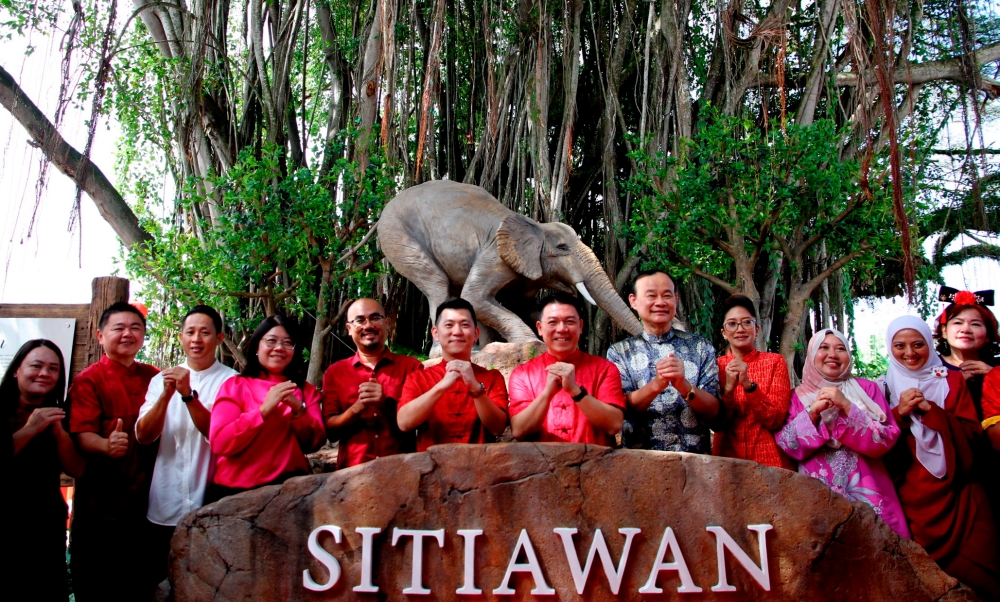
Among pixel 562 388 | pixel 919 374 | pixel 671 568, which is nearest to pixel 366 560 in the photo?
pixel 562 388

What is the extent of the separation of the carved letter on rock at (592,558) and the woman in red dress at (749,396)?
2.09ft

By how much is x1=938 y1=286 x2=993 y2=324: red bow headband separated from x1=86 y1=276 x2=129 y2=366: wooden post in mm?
3777

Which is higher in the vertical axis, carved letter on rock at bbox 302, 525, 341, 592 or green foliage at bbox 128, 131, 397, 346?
green foliage at bbox 128, 131, 397, 346

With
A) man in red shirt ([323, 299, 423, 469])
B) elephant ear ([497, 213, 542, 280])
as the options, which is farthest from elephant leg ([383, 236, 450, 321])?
man in red shirt ([323, 299, 423, 469])

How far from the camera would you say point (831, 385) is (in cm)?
269

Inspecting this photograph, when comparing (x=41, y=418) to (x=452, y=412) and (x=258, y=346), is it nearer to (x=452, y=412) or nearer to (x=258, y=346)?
(x=258, y=346)

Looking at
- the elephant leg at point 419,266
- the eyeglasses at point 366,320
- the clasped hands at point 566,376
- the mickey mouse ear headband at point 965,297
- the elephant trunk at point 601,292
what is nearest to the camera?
the clasped hands at point 566,376

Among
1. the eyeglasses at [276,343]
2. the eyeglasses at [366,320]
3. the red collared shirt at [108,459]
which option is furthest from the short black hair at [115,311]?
the eyeglasses at [366,320]

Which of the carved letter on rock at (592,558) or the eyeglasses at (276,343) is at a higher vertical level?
the eyeglasses at (276,343)

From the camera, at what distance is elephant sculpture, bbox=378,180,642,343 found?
4.53 meters

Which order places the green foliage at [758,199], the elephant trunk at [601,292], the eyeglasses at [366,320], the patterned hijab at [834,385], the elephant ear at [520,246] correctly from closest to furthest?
the patterned hijab at [834,385], the eyeglasses at [366,320], the elephant ear at [520,246], the elephant trunk at [601,292], the green foliage at [758,199]

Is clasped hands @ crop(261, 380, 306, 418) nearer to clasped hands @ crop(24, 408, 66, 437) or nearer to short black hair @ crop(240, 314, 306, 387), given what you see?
short black hair @ crop(240, 314, 306, 387)

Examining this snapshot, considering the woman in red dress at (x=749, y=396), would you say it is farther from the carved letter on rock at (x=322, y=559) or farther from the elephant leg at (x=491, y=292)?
the elephant leg at (x=491, y=292)

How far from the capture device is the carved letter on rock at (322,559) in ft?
7.65
